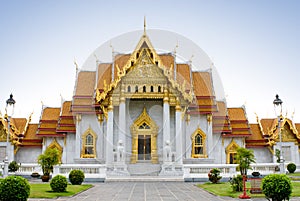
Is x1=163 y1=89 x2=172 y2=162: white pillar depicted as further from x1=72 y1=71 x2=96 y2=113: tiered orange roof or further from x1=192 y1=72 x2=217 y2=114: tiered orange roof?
x1=72 y1=71 x2=96 y2=113: tiered orange roof

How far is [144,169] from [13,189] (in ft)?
52.3

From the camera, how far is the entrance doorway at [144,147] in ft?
87.8

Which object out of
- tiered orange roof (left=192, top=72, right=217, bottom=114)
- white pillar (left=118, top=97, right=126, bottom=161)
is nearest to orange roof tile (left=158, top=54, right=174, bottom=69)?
tiered orange roof (left=192, top=72, right=217, bottom=114)

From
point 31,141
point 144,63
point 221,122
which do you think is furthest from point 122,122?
point 31,141

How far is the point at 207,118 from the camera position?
28.8 m

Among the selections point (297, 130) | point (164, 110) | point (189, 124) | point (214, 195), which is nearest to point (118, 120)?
point (164, 110)

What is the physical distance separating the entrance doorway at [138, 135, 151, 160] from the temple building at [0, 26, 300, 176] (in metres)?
0.07

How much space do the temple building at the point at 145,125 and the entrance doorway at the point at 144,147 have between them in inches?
2.8

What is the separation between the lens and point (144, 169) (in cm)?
2525

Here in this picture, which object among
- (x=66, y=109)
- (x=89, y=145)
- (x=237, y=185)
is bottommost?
(x=237, y=185)

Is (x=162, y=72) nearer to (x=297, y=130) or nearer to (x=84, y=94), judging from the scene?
(x=84, y=94)

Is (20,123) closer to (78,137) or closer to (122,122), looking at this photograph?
(78,137)

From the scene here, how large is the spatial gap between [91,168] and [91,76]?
10443 millimetres

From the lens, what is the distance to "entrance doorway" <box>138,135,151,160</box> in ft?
87.8
